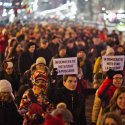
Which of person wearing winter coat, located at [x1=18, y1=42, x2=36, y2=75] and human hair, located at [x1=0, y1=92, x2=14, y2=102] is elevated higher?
person wearing winter coat, located at [x1=18, y1=42, x2=36, y2=75]

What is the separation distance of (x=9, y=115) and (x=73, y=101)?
100 cm

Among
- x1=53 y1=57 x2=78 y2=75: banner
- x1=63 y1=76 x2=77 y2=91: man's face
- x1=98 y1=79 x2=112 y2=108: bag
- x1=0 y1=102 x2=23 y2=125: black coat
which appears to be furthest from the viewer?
x1=53 y1=57 x2=78 y2=75: banner

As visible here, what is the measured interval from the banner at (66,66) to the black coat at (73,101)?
1.97 metres

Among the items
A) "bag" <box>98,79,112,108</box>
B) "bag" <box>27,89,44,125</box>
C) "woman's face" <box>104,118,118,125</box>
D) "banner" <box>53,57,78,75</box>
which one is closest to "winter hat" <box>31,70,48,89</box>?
"bag" <box>27,89,44,125</box>

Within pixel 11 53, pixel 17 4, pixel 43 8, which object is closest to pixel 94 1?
pixel 43 8

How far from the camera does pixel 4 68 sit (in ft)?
37.6

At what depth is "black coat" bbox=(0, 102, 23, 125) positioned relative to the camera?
754cm

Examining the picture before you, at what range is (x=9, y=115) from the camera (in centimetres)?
757

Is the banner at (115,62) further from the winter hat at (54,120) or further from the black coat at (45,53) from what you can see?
the winter hat at (54,120)

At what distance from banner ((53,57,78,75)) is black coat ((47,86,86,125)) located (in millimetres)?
1975

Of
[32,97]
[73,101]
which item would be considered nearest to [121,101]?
[73,101]

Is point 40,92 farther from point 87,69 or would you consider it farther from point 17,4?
point 17,4

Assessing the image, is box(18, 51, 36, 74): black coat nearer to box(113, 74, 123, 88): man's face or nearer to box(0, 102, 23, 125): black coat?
box(113, 74, 123, 88): man's face

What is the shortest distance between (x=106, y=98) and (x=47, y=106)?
1379 mm
